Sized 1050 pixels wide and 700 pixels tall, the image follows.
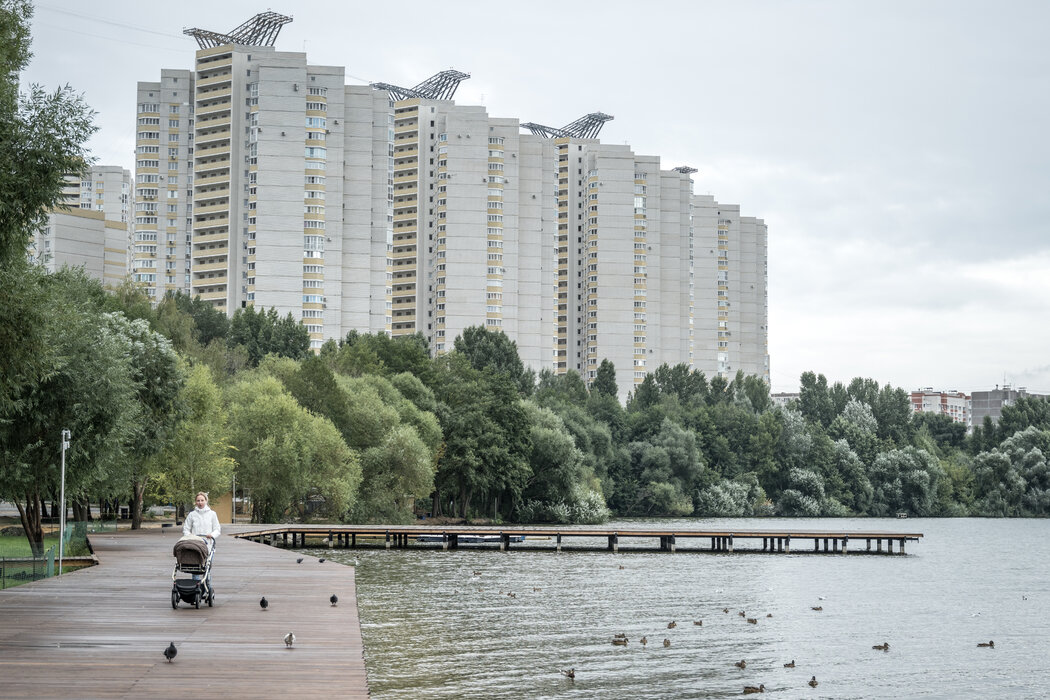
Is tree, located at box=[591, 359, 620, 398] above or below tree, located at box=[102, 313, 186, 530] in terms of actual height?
above

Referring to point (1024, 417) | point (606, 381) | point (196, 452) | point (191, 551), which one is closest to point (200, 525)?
point (191, 551)

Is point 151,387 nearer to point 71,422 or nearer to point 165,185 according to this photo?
point 71,422

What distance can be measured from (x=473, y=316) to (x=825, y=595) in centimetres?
12049

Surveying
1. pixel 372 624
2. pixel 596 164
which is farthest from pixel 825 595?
pixel 596 164

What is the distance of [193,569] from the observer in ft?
86.1

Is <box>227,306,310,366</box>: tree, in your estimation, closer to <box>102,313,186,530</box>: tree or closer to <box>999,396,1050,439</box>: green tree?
<box>102,313,186,530</box>: tree

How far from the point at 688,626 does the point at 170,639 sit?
22.3 meters

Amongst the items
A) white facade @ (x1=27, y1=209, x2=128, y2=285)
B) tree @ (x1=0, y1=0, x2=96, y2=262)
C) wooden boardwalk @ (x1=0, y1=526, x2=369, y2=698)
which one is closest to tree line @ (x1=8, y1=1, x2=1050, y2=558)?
tree @ (x1=0, y1=0, x2=96, y2=262)

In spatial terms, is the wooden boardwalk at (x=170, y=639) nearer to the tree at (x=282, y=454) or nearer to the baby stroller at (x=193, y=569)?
the baby stroller at (x=193, y=569)

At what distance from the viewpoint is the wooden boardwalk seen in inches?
712

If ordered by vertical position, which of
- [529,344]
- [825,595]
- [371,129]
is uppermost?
[371,129]

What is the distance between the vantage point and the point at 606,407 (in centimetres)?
14412

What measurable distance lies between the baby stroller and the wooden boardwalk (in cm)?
38

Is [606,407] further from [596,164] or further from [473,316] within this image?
[596,164]
